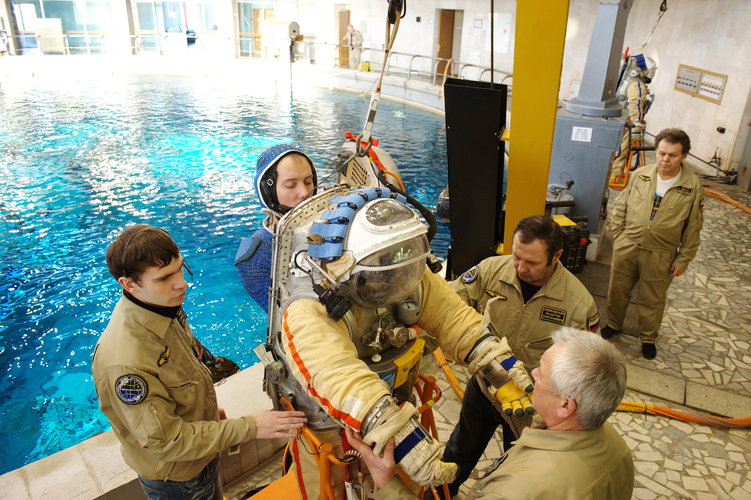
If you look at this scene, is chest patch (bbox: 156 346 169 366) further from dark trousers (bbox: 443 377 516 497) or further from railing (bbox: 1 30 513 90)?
railing (bbox: 1 30 513 90)

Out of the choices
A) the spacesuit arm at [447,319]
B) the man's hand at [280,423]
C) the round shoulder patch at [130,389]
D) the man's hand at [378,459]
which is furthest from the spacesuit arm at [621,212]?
the round shoulder patch at [130,389]

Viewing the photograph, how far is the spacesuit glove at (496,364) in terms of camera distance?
1860mm

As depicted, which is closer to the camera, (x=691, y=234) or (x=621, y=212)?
(x=691, y=234)

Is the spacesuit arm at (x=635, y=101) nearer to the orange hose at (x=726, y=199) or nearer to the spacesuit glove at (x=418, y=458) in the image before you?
the orange hose at (x=726, y=199)

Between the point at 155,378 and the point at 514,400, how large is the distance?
4.50 feet

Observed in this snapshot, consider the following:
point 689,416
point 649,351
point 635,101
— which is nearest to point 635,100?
point 635,101

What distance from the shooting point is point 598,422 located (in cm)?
154

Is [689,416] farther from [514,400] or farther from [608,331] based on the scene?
[514,400]

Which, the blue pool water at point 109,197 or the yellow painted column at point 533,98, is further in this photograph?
the blue pool water at point 109,197

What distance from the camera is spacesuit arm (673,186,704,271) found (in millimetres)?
4234

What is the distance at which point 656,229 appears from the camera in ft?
14.2

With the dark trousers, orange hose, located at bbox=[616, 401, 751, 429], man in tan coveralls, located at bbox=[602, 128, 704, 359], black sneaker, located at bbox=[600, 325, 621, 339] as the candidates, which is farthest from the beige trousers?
the dark trousers

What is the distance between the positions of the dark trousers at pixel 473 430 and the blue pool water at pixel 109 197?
143 inches

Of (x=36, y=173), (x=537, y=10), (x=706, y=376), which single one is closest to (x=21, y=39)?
(x=36, y=173)
